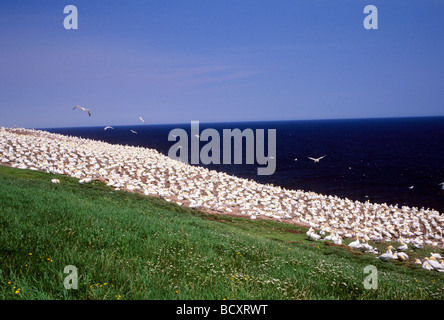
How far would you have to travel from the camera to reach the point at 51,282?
4.88 meters

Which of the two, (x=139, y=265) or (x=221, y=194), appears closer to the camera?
(x=139, y=265)

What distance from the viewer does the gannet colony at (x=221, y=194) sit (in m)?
22.1

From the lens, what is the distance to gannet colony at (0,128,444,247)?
22109 millimetres

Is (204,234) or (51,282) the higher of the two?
(51,282)

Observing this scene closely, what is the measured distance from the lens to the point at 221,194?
2527cm

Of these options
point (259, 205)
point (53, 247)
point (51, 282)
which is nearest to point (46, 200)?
point (53, 247)

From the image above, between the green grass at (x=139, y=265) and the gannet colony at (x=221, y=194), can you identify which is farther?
the gannet colony at (x=221, y=194)

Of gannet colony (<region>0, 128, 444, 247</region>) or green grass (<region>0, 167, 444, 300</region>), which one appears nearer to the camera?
green grass (<region>0, 167, 444, 300</region>)

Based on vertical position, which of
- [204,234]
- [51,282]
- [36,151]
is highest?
[36,151]

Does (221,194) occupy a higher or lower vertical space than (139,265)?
lower
